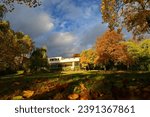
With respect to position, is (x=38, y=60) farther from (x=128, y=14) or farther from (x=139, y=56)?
(x=128, y=14)

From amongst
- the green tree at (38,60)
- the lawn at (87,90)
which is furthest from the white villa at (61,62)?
the lawn at (87,90)

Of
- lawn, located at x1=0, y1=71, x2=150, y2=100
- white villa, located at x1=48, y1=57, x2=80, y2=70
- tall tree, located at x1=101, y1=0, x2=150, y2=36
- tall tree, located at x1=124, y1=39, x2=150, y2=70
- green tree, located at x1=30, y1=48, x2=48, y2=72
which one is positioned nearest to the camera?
lawn, located at x1=0, y1=71, x2=150, y2=100

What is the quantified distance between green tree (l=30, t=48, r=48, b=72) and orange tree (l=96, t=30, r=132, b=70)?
588 inches

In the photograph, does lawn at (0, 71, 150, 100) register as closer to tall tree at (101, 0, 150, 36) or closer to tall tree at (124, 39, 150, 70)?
tall tree at (101, 0, 150, 36)

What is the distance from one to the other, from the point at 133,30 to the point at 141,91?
17.2m

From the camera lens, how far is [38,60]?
8819 cm

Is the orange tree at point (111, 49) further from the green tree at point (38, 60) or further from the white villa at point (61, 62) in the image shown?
the white villa at point (61, 62)

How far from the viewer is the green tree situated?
87.7m

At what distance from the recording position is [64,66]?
165 metres

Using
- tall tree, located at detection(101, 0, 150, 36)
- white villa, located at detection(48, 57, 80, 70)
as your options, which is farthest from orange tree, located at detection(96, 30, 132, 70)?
white villa, located at detection(48, 57, 80, 70)

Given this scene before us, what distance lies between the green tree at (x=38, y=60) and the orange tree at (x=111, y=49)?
14.9m

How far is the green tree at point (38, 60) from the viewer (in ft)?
288

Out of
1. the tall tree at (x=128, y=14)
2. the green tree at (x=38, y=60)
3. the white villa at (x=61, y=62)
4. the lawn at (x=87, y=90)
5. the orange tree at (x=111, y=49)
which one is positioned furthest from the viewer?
the white villa at (x=61, y=62)

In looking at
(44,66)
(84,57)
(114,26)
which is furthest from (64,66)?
(114,26)
